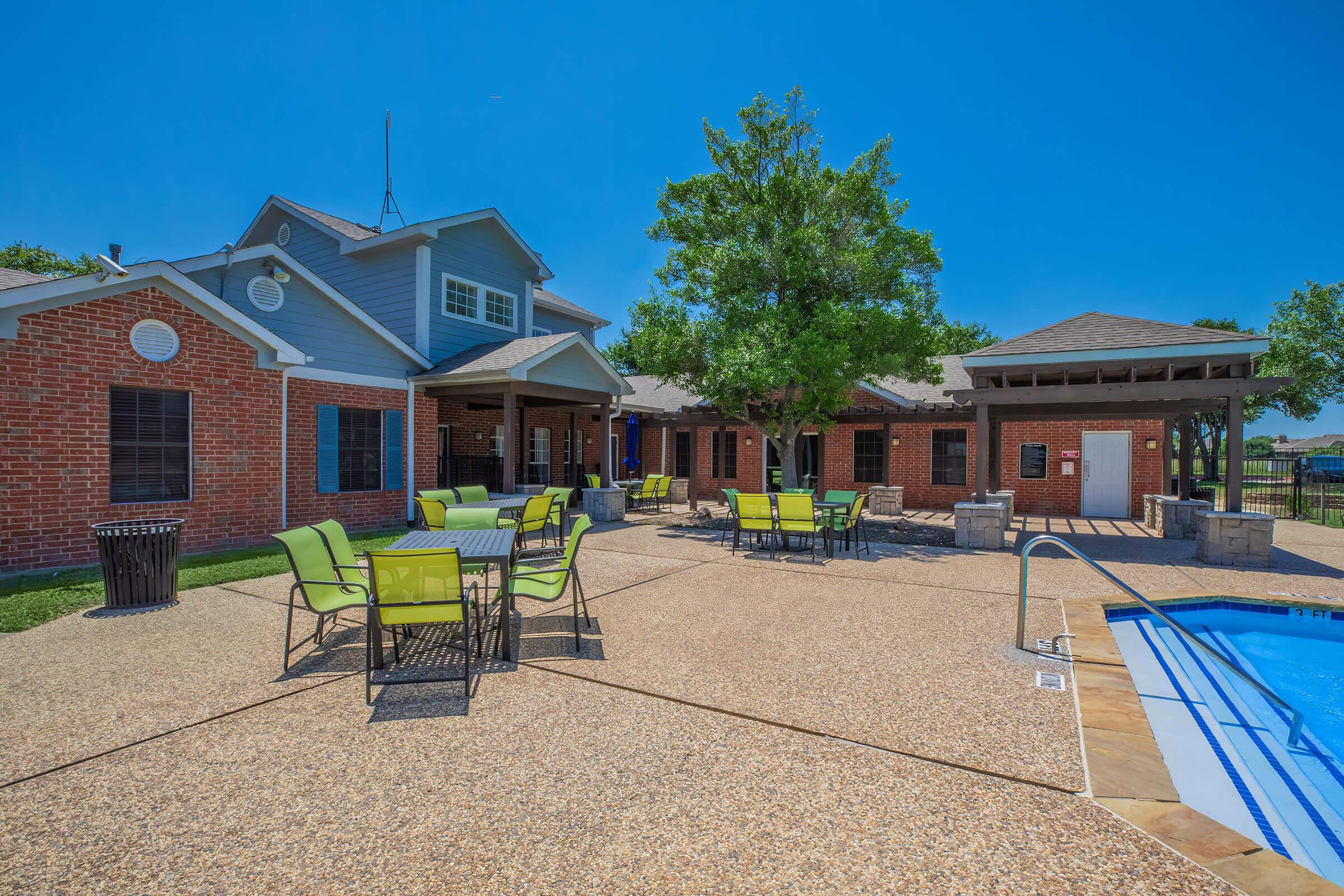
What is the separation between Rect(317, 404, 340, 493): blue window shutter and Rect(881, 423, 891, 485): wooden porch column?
12122mm

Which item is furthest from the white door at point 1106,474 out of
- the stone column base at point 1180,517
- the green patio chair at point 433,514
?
the green patio chair at point 433,514

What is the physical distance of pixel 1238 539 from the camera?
29.4 ft

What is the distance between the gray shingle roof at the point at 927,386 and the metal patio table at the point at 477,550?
1297 cm

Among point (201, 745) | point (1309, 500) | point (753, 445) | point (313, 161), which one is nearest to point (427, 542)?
point (201, 745)

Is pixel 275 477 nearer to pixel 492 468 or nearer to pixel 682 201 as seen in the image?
pixel 492 468

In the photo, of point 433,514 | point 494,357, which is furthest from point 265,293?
point 433,514

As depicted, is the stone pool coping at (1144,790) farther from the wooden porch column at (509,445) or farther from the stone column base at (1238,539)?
the wooden porch column at (509,445)

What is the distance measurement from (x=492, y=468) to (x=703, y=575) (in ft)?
31.8

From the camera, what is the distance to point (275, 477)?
10.4 m

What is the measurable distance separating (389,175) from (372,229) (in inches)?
96.5

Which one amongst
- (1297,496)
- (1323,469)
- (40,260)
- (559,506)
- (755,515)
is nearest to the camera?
(755,515)

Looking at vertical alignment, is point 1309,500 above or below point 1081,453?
below

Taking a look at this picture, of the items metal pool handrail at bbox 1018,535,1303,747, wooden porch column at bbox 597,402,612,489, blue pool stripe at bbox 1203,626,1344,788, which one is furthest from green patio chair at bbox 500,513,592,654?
wooden porch column at bbox 597,402,612,489

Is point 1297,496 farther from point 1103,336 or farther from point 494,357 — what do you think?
point 494,357
